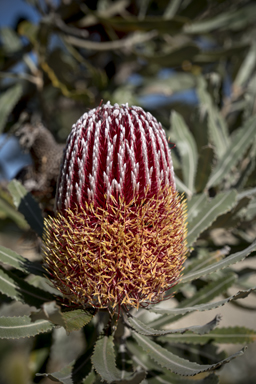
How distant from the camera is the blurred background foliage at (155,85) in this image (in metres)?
1.92

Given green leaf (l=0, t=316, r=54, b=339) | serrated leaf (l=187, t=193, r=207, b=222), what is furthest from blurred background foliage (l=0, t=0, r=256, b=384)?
green leaf (l=0, t=316, r=54, b=339)

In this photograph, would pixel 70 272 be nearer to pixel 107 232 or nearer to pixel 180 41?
pixel 107 232

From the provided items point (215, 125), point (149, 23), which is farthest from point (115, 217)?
point (149, 23)

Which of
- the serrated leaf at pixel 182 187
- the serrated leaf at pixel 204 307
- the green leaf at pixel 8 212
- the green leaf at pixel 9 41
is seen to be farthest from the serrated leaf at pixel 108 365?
the green leaf at pixel 9 41

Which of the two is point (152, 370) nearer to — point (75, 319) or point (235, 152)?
point (75, 319)

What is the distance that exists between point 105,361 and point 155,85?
3000mm

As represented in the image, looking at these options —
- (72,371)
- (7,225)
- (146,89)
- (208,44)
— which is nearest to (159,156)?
(72,371)

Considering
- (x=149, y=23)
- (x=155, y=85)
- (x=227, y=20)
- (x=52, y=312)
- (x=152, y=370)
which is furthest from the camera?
(x=155, y=85)

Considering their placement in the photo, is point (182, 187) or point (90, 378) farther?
point (182, 187)

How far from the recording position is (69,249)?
1.18m

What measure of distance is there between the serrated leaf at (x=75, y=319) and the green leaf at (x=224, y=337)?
21.1 inches

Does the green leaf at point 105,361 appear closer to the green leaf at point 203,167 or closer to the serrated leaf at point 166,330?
the serrated leaf at point 166,330

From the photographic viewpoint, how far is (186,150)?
196cm

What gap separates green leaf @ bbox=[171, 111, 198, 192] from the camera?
6.21ft
